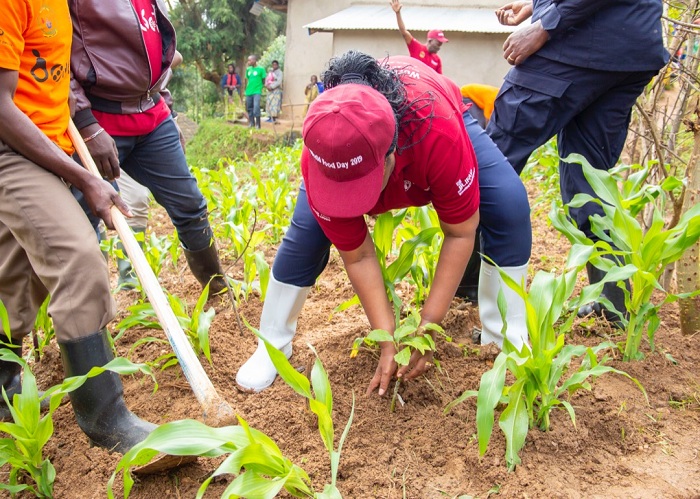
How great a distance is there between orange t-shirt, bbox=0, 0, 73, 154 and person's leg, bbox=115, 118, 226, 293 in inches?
22.8

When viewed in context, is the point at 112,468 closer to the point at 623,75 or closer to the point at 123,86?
the point at 123,86

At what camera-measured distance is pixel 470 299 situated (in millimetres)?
2859

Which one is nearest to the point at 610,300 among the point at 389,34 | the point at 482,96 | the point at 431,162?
the point at 431,162

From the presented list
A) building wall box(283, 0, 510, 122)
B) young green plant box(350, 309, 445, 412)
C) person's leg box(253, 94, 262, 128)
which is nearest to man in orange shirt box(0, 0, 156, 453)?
young green plant box(350, 309, 445, 412)

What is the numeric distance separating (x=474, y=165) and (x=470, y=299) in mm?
1086

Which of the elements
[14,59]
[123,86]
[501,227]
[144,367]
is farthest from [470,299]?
[14,59]

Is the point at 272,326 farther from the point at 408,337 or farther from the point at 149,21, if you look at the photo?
the point at 149,21

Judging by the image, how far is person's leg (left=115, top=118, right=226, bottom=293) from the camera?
273 centimetres

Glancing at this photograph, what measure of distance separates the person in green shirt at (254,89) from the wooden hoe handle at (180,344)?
1424cm

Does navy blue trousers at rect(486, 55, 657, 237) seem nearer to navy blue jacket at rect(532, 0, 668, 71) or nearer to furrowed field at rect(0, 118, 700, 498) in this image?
navy blue jacket at rect(532, 0, 668, 71)

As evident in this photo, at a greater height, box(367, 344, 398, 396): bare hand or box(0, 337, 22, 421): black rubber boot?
box(367, 344, 398, 396): bare hand

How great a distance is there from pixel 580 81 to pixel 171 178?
178cm

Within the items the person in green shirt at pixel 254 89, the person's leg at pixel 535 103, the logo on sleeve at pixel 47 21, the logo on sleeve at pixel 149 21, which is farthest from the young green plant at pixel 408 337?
the person in green shirt at pixel 254 89

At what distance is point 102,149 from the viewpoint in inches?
95.3
